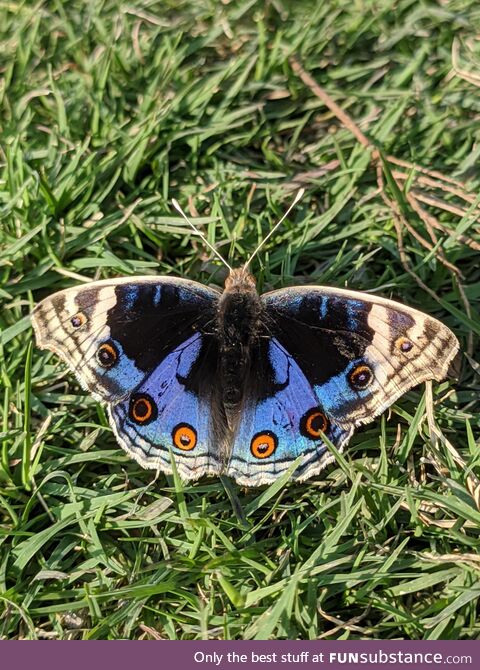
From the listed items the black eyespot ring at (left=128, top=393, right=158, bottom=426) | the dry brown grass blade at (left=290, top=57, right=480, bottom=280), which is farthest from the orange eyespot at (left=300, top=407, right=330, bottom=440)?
the dry brown grass blade at (left=290, top=57, right=480, bottom=280)

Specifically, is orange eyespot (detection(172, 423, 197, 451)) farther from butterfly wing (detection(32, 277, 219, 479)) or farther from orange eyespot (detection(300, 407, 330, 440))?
orange eyespot (detection(300, 407, 330, 440))

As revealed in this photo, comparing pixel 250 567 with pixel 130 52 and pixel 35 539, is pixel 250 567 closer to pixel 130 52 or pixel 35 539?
pixel 35 539

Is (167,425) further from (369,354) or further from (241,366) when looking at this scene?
(369,354)

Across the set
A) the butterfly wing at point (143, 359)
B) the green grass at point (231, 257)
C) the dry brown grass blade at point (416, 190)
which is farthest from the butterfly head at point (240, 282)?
the dry brown grass blade at point (416, 190)

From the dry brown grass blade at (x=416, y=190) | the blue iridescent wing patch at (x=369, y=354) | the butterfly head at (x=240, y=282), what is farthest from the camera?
the dry brown grass blade at (x=416, y=190)

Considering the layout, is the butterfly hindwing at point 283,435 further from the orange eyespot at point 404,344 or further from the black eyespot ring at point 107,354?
the black eyespot ring at point 107,354

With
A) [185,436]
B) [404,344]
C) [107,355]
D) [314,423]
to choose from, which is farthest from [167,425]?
[404,344]

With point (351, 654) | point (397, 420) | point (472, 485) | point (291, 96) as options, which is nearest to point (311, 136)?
point (291, 96)
